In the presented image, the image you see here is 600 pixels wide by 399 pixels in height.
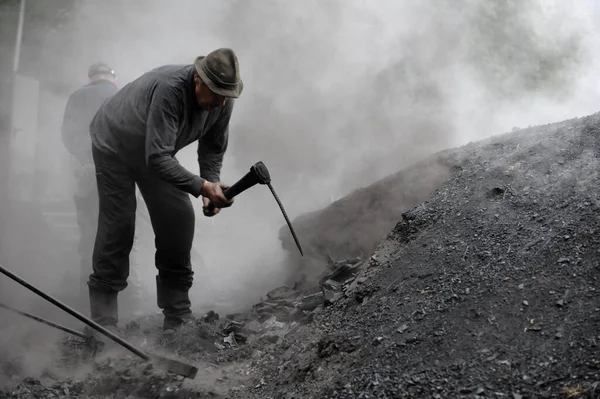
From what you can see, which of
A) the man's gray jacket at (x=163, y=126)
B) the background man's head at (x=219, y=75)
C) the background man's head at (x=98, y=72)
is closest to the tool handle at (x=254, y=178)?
the man's gray jacket at (x=163, y=126)

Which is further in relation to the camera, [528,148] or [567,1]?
[567,1]

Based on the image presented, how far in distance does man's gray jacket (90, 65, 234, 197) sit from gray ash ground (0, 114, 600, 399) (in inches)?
43.8

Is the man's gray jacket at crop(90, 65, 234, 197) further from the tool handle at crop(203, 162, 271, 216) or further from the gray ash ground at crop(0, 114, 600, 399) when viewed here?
the gray ash ground at crop(0, 114, 600, 399)

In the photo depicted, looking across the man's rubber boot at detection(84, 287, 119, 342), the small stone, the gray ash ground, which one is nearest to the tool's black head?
the gray ash ground

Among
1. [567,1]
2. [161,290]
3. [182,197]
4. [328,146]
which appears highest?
[567,1]

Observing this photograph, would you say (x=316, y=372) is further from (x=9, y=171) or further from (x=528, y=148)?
(x=9, y=171)

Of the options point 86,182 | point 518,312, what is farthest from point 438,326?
point 86,182

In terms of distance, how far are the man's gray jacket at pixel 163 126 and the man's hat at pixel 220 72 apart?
0.69 feet

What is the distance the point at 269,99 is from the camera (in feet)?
26.7

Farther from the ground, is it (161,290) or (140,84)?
(140,84)

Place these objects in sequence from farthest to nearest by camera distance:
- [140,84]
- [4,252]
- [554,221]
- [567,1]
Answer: [567,1] < [4,252] < [140,84] < [554,221]

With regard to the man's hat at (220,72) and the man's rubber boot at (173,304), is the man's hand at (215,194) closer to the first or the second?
the man's hat at (220,72)

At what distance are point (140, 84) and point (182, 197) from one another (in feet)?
2.73

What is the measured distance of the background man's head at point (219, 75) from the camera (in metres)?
3.27
